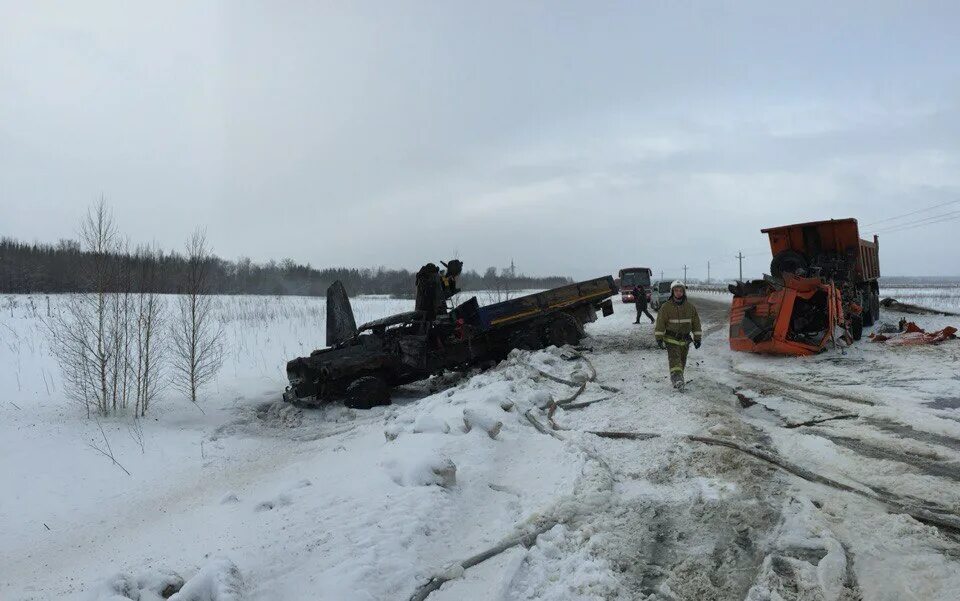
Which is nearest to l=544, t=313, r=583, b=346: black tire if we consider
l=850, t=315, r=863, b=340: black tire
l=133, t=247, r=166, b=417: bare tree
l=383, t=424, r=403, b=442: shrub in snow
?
l=850, t=315, r=863, b=340: black tire

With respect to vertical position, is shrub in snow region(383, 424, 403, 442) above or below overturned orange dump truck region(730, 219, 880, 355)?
below

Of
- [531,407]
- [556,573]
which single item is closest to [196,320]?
[531,407]

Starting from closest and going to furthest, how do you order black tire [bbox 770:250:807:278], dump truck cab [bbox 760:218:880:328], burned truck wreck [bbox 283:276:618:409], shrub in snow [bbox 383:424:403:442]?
shrub in snow [bbox 383:424:403:442] → burned truck wreck [bbox 283:276:618:409] → dump truck cab [bbox 760:218:880:328] → black tire [bbox 770:250:807:278]

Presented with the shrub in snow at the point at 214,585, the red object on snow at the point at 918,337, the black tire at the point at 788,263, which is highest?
the black tire at the point at 788,263

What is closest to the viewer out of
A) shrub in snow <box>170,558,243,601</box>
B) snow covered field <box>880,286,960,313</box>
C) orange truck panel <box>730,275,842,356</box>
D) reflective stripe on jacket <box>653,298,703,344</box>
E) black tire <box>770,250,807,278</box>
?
shrub in snow <box>170,558,243,601</box>

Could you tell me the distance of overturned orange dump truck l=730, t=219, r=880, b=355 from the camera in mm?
10273

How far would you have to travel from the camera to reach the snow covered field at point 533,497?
3039mm

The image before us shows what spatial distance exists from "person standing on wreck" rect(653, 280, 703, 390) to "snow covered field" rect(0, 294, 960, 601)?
40 centimetres

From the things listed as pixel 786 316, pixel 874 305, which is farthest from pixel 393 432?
pixel 874 305

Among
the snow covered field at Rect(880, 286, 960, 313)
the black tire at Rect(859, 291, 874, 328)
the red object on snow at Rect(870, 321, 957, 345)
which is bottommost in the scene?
the snow covered field at Rect(880, 286, 960, 313)

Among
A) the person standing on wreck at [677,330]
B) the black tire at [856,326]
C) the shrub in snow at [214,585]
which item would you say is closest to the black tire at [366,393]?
the person standing on wreck at [677,330]

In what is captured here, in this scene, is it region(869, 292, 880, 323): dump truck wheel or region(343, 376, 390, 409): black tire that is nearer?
region(343, 376, 390, 409): black tire

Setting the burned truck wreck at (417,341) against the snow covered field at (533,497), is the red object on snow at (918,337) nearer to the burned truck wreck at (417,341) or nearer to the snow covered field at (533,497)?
the snow covered field at (533,497)

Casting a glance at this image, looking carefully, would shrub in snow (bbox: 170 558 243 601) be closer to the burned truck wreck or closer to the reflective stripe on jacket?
the reflective stripe on jacket
